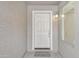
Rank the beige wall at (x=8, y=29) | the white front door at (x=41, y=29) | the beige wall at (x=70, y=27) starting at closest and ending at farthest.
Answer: the beige wall at (x=8, y=29) < the beige wall at (x=70, y=27) < the white front door at (x=41, y=29)

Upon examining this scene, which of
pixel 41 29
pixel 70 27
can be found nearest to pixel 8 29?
pixel 70 27

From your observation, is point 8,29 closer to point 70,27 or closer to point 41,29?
point 70,27

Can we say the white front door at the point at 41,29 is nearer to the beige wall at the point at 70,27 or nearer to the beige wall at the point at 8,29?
the beige wall at the point at 70,27

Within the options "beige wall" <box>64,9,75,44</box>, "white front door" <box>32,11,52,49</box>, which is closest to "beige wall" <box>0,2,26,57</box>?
"beige wall" <box>64,9,75,44</box>

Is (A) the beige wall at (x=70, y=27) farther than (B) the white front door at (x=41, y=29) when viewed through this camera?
No

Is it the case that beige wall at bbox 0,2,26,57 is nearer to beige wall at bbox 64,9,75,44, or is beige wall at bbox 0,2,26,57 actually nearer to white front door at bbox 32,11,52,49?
beige wall at bbox 64,9,75,44

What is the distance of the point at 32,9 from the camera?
429cm

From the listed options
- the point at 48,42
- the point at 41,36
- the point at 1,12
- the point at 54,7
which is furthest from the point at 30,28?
the point at 1,12

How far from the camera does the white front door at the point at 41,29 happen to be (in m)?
4.32

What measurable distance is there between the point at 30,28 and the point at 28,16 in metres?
0.42

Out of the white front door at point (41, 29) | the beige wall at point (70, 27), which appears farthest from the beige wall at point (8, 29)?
the white front door at point (41, 29)

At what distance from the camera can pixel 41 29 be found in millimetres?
4379

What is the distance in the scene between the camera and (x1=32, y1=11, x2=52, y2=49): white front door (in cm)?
432

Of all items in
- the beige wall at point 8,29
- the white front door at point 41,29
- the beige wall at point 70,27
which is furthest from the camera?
the white front door at point 41,29
